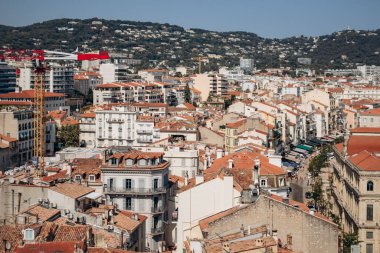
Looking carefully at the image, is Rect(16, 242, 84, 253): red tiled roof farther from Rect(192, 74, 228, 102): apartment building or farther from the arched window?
Rect(192, 74, 228, 102): apartment building

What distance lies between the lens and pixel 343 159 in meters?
61.0

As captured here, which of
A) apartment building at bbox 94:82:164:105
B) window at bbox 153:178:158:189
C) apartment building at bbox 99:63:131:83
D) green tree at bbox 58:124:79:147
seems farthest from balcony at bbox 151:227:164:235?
apartment building at bbox 99:63:131:83

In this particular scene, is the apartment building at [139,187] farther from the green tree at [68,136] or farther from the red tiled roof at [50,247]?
the green tree at [68,136]

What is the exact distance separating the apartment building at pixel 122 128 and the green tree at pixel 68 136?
3.26 m

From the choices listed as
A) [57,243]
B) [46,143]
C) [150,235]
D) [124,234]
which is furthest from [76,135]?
[57,243]

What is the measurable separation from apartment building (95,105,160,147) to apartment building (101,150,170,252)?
4402 cm

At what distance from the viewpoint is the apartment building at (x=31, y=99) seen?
124044 millimetres

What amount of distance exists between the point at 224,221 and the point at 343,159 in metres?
30.6

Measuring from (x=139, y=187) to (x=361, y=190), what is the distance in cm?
1434

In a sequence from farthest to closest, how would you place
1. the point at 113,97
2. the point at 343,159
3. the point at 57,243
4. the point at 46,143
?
the point at 113,97, the point at 46,143, the point at 343,159, the point at 57,243

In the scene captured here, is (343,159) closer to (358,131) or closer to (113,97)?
(358,131)

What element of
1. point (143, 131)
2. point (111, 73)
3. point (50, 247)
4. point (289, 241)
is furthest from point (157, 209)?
point (111, 73)

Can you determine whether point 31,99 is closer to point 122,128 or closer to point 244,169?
point 122,128

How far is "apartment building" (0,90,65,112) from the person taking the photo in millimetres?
124044
